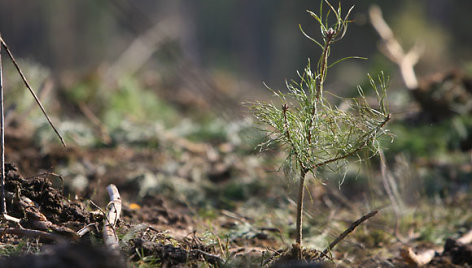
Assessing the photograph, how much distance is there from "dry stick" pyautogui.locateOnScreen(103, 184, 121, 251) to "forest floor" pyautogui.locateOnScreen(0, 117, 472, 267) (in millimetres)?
50

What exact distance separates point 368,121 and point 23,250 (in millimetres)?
1696

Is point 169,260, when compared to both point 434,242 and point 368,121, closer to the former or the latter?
point 368,121

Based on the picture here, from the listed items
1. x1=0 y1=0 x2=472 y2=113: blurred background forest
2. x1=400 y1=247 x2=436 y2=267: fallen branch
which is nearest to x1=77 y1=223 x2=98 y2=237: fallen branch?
x1=400 y1=247 x2=436 y2=267: fallen branch

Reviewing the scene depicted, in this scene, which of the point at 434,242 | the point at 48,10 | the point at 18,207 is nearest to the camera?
the point at 18,207

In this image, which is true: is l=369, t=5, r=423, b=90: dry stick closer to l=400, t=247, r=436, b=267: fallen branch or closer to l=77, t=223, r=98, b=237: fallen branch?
l=400, t=247, r=436, b=267: fallen branch

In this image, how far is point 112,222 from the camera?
221 centimetres

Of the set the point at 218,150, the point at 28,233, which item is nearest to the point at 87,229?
the point at 28,233

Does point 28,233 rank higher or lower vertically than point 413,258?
lower

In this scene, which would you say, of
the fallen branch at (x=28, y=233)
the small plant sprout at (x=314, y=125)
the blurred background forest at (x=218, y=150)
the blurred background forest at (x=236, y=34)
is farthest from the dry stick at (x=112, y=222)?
the blurred background forest at (x=236, y=34)

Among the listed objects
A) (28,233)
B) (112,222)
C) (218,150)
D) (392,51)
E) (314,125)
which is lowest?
(28,233)

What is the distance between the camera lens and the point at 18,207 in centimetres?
230

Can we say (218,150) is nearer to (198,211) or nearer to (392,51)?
(198,211)

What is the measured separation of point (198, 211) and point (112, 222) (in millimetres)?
1273

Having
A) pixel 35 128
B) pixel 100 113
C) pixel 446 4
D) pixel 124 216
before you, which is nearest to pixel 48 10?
pixel 446 4
